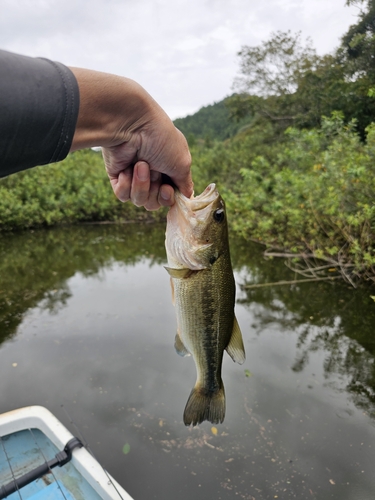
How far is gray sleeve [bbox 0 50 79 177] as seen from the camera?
91 centimetres

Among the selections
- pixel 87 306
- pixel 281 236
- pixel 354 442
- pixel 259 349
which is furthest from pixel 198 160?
pixel 354 442

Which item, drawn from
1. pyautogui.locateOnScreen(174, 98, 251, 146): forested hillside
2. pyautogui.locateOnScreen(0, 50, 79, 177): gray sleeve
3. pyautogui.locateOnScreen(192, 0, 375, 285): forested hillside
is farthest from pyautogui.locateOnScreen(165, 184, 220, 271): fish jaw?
pyautogui.locateOnScreen(174, 98, 251, 146): forested hillside

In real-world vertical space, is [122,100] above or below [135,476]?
above

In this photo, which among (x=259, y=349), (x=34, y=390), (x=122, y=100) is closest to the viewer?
(x=122, y=100)

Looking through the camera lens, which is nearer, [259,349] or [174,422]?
[174,422]

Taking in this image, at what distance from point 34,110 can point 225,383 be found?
4351 millimetres

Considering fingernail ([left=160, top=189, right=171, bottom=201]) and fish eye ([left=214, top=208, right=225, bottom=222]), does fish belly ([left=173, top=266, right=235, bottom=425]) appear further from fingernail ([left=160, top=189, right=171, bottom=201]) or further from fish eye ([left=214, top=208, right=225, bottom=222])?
fingernail ([left=160, top=189, right=171, bottom=201])

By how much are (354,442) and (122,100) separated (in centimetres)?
409

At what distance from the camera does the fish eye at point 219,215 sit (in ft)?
5.98

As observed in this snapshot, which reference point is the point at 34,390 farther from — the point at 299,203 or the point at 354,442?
the point at 299,203

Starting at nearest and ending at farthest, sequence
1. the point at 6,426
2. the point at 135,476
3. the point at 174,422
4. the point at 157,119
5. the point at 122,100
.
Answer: the point at 122,100 → the point at 157,119 → the point at 6,426 → the point at 135,476 → the point at 174,422

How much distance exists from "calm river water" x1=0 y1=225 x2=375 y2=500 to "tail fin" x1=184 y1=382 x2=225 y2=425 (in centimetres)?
184

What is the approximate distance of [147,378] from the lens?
478cm

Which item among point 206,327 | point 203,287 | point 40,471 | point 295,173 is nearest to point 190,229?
point 203,287
